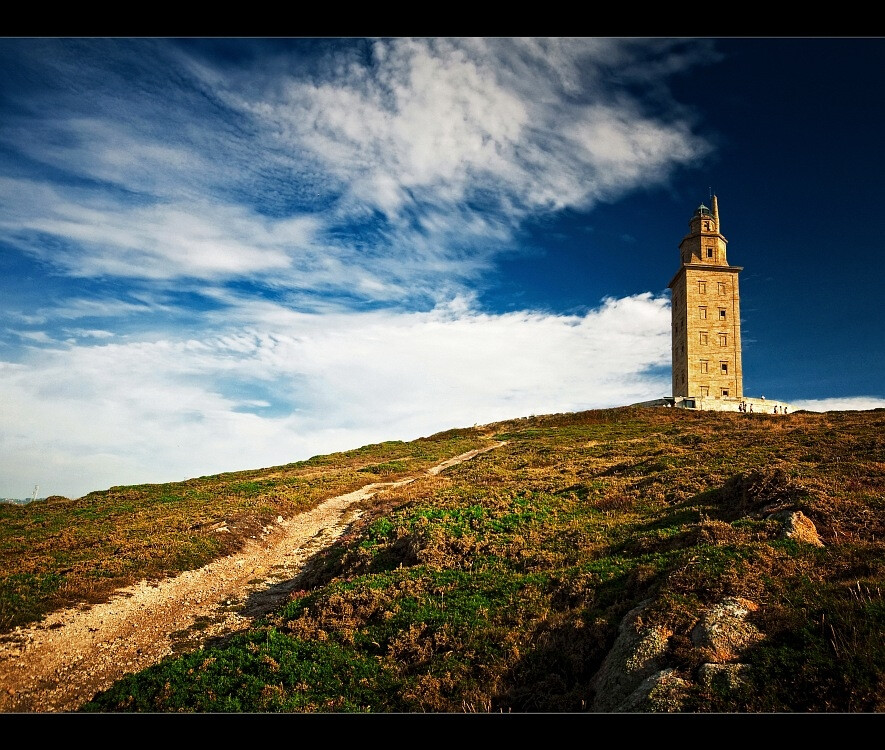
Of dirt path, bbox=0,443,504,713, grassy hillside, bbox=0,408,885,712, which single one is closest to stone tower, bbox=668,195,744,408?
grassy hillside, bbox=0,408,885,712

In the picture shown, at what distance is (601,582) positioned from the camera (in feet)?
39.7

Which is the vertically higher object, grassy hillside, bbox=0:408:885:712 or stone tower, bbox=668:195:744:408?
stone tower, bbox=668:195:744:408

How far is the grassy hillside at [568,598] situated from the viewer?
7.22 m

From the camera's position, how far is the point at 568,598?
11797 millimetres

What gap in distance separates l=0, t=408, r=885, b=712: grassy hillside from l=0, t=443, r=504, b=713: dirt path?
1.11 meters

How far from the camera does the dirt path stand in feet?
38.2

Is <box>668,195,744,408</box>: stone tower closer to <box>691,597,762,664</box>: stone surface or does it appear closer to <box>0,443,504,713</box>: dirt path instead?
<box>0,443,504,713</box>: dirt path

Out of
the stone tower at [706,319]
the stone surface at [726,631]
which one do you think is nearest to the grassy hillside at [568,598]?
the stone surface at [726,631]

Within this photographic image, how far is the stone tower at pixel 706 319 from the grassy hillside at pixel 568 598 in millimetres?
47111

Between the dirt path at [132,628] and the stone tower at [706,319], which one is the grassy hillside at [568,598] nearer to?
the dirt path at [132,628]

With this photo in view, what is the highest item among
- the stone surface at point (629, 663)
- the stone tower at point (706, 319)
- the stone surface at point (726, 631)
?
the stone tower at point (706, 319)
